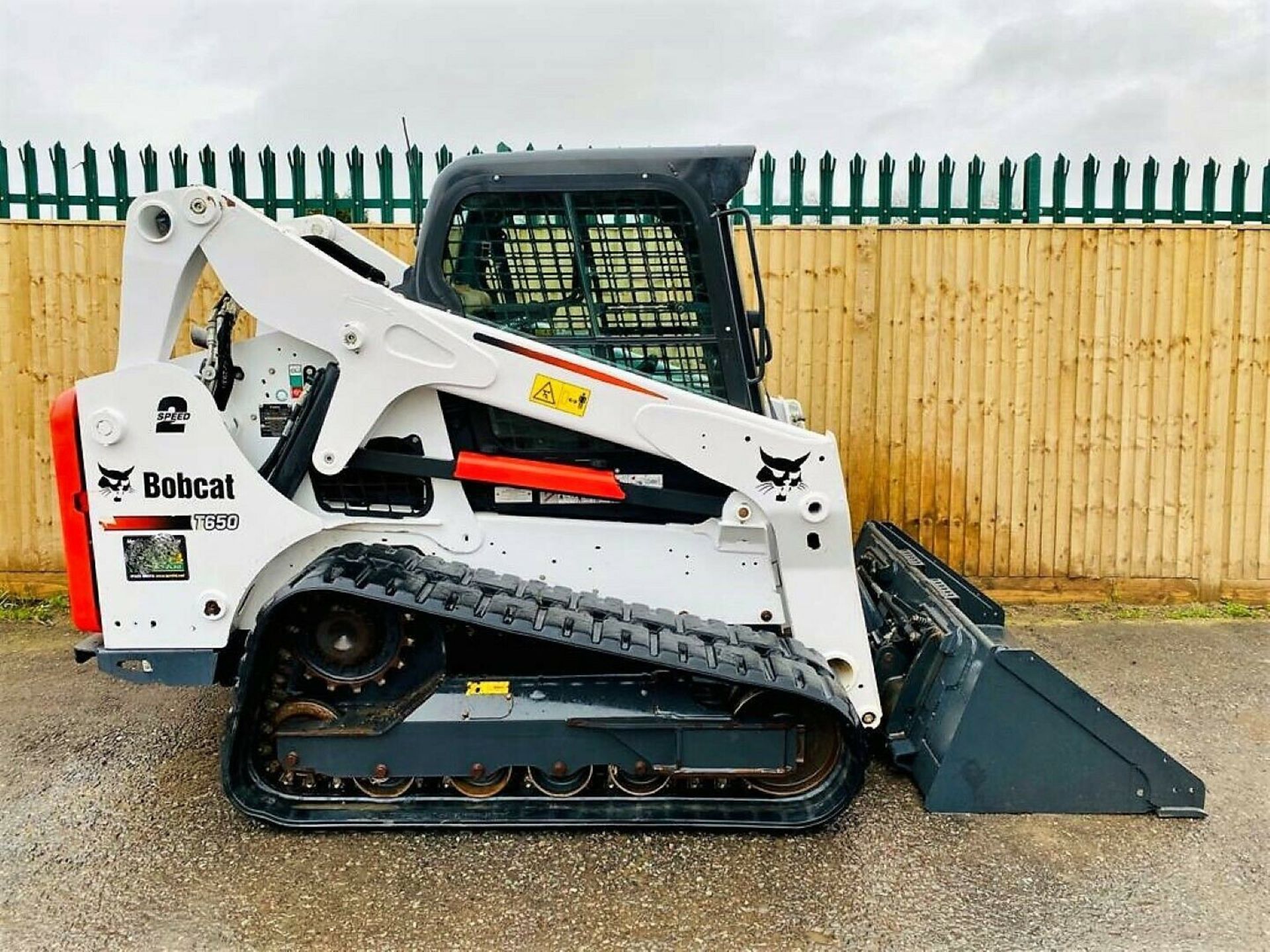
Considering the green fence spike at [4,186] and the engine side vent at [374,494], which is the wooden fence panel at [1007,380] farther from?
the engine side vent at [374,494]

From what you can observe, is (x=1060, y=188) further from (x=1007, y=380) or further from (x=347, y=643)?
(x=347, y=643)

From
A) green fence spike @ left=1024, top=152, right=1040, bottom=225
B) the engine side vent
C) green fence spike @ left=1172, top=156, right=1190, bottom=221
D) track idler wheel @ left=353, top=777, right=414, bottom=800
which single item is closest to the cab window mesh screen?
the engine side vent

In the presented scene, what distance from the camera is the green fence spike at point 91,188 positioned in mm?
6078

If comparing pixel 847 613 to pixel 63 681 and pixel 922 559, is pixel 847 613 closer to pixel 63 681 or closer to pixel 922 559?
pixel 922 559

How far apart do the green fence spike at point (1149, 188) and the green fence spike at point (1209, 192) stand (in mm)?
314

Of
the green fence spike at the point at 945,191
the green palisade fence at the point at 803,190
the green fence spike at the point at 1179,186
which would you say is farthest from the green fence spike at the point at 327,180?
the green fence spike at the point at 1179,186

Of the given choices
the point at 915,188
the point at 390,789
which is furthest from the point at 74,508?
the point at 915,188

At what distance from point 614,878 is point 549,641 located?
796mm

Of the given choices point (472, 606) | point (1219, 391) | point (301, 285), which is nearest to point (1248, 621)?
point (1219, 391)

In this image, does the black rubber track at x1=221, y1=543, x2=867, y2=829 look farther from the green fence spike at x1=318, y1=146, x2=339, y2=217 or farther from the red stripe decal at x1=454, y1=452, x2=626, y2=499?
the green fence spike at x1=318, y1=146, x2=339, y2=217

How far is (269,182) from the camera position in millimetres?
6141

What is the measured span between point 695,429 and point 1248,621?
4.57 m

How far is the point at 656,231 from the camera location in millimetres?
3719

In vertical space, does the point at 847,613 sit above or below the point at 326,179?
below
